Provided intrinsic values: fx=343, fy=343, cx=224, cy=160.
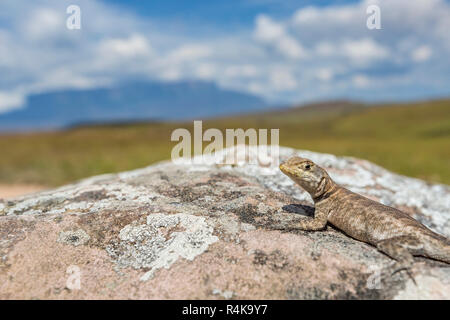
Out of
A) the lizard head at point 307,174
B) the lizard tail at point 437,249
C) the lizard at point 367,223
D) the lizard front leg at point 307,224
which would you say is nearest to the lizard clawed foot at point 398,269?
the lizard at point 367,223

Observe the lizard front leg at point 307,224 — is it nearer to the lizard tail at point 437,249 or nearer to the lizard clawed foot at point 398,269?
the lizard clawed foot at point 398,269

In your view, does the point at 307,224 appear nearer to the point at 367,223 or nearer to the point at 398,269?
the point at 367,223

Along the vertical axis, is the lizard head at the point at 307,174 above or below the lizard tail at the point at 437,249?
above

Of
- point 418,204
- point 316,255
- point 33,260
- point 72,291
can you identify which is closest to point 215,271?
point 316,255

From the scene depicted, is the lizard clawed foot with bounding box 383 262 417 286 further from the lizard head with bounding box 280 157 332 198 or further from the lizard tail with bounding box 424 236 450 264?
the lizard head with bounding box 280 157 332 198

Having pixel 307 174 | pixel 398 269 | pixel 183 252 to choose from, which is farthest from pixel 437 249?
pixel 183 252
